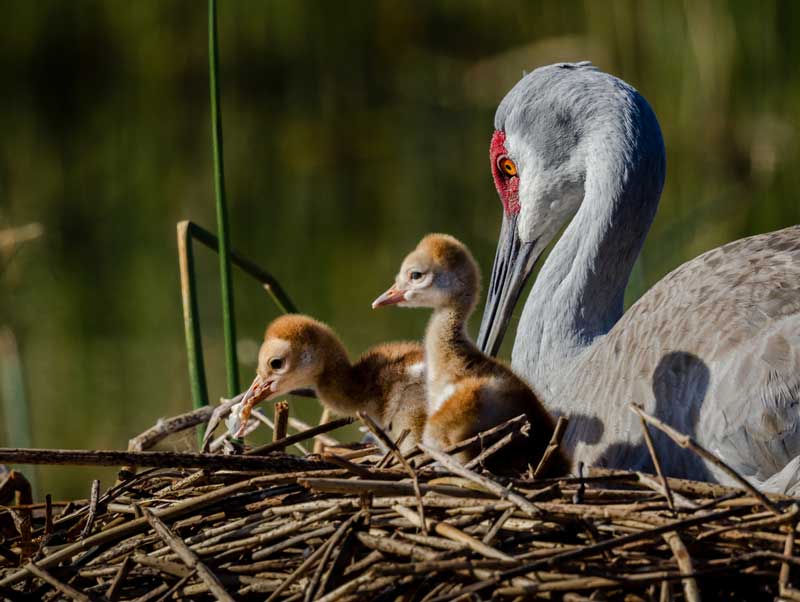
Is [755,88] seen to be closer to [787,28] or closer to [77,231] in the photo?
[787,28]

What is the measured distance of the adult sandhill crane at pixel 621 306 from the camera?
9.48 ft

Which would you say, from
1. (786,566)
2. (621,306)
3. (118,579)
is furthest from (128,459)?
(621,306)

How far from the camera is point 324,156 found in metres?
9.62

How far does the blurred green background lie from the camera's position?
23.0 feet

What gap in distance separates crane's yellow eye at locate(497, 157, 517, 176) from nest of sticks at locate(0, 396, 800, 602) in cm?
155

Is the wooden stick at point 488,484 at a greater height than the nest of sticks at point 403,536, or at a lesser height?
greater

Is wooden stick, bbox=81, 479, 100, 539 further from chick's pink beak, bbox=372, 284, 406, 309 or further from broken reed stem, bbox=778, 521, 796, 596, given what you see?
broken reed stem, bbox=778, 521, 796, 596

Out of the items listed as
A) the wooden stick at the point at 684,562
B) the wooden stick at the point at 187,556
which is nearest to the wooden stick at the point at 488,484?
the wooden stick at the point at 684,562

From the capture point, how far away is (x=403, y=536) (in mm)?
2377

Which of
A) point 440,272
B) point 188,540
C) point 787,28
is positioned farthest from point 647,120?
point 787,28

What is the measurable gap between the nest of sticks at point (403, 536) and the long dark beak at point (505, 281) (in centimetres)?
125

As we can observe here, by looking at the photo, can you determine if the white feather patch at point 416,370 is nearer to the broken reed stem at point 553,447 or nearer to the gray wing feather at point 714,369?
the gray wing feather at point 714,369

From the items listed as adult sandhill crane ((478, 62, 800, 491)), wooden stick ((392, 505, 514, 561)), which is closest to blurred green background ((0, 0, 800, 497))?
adult sandhill crane ((478, 62, 800, 491))

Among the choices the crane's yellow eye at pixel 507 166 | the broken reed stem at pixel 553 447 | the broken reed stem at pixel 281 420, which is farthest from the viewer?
the crane's yellow eye at pixel 507 166
